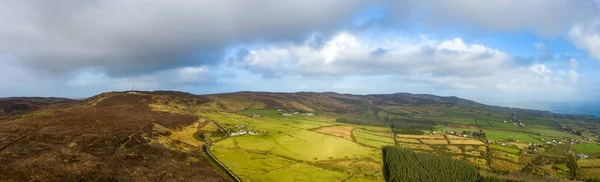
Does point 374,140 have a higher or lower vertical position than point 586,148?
higher

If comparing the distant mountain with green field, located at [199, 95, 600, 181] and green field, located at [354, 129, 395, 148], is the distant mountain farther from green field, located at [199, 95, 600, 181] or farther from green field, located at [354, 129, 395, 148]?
green field, located at [354, 129, 395, 148]

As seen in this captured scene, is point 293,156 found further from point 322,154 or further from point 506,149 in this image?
point 506,149

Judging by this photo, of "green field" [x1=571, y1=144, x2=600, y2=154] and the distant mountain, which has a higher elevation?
the distant mountain

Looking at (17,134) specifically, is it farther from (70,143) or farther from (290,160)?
(290,160)

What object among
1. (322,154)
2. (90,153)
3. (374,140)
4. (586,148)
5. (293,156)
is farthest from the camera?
(374,140)

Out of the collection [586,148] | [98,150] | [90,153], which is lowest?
[586,148]

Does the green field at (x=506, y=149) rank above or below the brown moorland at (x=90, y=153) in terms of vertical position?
below

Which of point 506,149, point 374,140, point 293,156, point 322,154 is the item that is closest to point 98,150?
point 293,156


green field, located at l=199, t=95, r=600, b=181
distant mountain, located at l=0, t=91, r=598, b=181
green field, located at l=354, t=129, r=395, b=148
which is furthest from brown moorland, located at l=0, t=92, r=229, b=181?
green field, located at l=354, t=129, r=395, b=148

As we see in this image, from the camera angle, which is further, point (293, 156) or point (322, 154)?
point (322, 154)

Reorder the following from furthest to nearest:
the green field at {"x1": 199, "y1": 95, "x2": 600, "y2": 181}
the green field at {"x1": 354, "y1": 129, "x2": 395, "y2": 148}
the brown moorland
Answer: the green field at {"x1": 354, "y1": 129, "x2": 395, "y2": 148}
the green field at {"x1": 199, "y1": 95, "x2": 600, "y2": 181}
the brown moorland

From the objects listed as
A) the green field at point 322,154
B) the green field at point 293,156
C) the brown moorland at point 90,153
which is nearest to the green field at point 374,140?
the green field at point 322,154

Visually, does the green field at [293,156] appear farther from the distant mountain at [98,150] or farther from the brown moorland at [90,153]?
the brown moorland at [90,153]
